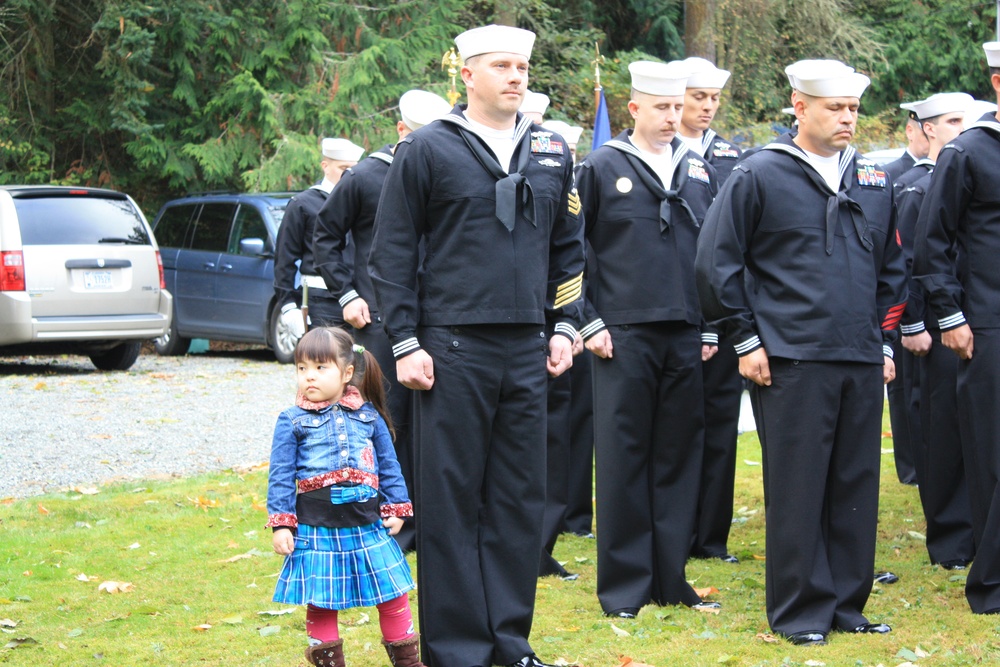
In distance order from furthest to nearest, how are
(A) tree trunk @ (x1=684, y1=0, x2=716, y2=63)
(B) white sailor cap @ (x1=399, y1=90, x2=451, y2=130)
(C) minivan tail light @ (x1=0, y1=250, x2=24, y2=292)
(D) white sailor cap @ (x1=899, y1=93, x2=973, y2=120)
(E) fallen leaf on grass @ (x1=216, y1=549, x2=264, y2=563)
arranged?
(A) tree trunk @ (x1=684, y1=0, x2=716, y2=63) < (C) minivan tail light @ (x1=0, y1=250, x2=24, y2=292) < (D) white sailor cap @ (x1=899, y1=93, x2=973, y2=120) < (B) white sailor cap @ (x1=399, y1=90, x2=451, y2=130) < (E) fallen leaf on grass @ (x1=216, y1=549, x2=264, y2=563)

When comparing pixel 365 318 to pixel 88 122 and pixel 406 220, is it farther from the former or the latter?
pixel 88 122

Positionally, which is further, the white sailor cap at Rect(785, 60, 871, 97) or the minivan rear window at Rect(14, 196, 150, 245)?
the minivan rear window at Rect(14, 196, 150, 245)

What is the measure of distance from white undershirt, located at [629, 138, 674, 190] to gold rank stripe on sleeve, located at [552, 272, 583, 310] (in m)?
1.07

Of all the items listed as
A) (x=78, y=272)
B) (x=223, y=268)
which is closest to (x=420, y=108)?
(x=78, y=272)

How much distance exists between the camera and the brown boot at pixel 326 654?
4.78m

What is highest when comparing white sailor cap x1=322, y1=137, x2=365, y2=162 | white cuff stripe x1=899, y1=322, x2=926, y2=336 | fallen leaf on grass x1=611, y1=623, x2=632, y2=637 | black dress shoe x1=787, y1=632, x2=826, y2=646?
white sailor cap x1=322, y1=137, x2=365, y2=162

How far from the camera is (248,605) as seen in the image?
6.17m

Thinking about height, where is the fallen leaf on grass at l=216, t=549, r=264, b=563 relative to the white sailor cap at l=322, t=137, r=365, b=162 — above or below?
below

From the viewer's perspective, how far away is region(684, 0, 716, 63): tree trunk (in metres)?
24.4

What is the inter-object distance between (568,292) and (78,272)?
33.6ft

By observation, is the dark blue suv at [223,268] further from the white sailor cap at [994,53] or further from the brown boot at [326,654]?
the brown boot at [326,654]

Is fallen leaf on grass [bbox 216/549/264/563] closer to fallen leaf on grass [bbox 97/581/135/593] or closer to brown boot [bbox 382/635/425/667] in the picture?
fallen leaf on grass [bbox 97/581/135/593]

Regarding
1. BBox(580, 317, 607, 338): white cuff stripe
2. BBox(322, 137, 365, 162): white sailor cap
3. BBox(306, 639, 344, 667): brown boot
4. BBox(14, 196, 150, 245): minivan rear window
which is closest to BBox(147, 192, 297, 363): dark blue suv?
BBox(14, 196, 150, 245): minivan rear window

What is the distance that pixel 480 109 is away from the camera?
5039mm
